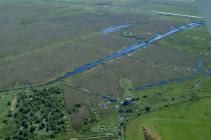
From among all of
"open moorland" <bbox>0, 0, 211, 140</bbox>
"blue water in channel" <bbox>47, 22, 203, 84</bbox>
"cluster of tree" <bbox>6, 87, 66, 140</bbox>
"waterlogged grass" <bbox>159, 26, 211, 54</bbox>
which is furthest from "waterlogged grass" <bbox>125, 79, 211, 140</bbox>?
"waterlogged grass" <bbox>159, 26, 211, 54</bbox>

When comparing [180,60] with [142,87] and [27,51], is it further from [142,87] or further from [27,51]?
[27,51]

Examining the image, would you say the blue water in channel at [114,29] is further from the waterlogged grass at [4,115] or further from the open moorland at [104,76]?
the waterlogged grass at [4,115]

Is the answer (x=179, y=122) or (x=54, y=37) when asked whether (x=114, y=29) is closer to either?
(x=54, y=37)

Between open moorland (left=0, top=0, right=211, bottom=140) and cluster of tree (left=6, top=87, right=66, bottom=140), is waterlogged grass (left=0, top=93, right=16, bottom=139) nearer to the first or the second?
open moorland (left=0, top=0, right=211, bottom=140)

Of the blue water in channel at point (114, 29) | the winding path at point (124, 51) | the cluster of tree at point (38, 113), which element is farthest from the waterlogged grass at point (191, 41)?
the cluster of tree at point (38, 113)

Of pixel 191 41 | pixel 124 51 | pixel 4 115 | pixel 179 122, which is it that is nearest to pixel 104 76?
pixel 124 51

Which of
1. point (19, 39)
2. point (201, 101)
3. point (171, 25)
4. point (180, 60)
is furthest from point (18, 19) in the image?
point (201, 101)

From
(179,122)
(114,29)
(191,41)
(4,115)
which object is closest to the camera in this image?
(179,122)
